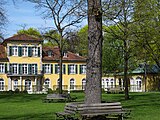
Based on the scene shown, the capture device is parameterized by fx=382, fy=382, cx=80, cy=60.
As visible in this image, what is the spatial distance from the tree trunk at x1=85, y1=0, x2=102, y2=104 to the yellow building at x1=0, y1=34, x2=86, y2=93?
50340 millimetres

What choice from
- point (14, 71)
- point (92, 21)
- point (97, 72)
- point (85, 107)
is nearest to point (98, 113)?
point (85, 107)

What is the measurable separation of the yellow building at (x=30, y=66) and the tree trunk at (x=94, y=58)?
50.3 metres

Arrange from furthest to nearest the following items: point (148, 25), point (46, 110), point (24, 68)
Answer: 1. point (24, 68)
2. point (148, 25)
3. point (46, 110)

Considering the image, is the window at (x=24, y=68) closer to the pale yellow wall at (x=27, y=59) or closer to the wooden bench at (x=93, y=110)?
the pale yellow wall at (x=27, y=59)

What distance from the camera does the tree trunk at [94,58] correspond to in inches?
505

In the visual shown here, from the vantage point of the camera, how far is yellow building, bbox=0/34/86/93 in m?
64.8

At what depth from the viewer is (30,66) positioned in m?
66.6

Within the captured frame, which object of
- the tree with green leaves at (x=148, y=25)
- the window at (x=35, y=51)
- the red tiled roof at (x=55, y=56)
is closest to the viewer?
the tree with green leaves at (x=148, y=25)

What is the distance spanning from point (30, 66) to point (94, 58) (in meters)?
54.5

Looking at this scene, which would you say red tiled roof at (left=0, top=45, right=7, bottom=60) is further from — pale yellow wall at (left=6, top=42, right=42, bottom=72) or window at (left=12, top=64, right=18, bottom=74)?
window at (left=12, top=64, right=18, bottom=74)

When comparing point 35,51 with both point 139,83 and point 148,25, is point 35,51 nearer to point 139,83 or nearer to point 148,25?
point 139,83

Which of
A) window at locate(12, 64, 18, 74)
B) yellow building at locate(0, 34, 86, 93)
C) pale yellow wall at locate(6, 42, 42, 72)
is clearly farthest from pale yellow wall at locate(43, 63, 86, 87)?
window at locate(12, 64, 18, 74)

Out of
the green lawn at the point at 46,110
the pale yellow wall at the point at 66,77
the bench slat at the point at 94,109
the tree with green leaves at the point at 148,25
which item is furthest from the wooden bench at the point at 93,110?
the pale yellow wall at the point at 66,77

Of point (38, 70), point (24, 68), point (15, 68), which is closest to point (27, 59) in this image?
point (24, 68)
